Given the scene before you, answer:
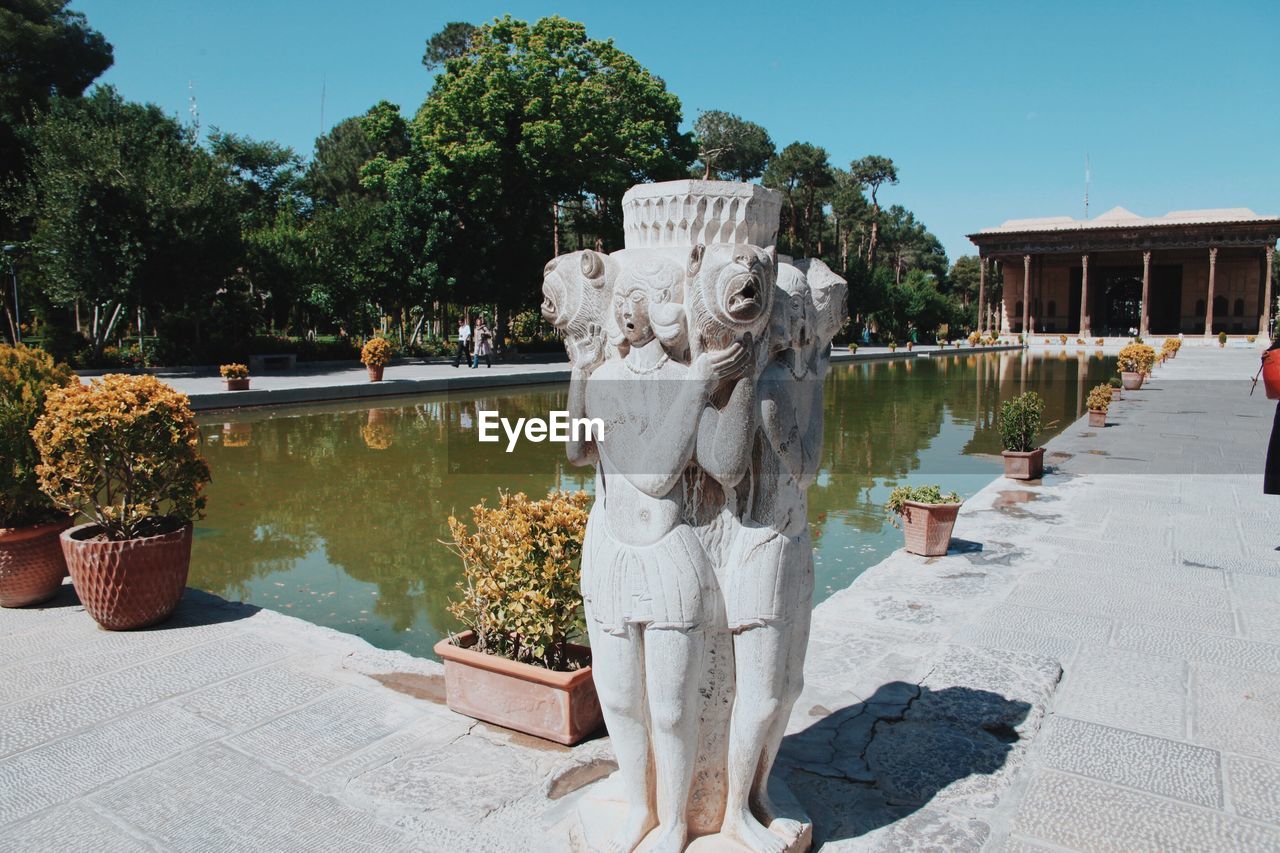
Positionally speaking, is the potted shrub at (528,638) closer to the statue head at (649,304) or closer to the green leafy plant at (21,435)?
the statue head at (649,304)

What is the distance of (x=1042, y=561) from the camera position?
5727 mm

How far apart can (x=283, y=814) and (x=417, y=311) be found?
30.9m

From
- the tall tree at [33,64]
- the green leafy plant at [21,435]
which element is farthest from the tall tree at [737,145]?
the green leafy plant at [21,435]

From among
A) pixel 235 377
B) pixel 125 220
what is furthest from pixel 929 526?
pixel 125 220

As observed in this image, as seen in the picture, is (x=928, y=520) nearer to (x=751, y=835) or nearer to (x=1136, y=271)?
(x=751, y=835)

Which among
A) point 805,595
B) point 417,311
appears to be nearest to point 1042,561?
point 805,595

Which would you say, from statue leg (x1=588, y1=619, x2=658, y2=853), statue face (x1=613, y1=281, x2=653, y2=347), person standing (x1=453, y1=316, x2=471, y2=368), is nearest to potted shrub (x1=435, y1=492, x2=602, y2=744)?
statue leg (x1=588, y1=619, x2=658, y2=853)

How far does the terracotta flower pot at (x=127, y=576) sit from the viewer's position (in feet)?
14.1

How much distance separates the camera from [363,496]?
8.41 metres

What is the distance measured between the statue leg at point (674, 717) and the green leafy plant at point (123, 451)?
3.32 metres

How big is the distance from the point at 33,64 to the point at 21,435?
2654 centimetres

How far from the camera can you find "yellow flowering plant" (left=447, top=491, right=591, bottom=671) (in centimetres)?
345

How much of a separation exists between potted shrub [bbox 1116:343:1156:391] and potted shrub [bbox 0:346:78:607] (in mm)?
20614

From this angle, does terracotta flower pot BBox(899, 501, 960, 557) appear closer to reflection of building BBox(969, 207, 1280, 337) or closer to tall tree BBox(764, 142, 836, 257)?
tall tree BBox(764, 142, 836, 257)
